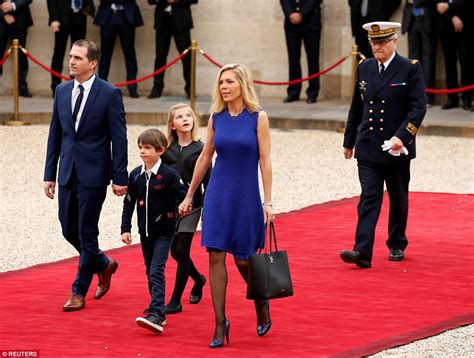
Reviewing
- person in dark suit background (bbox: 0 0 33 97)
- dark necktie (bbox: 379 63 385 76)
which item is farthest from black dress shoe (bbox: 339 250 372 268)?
person in dark suit background (bbox: 0 0 33 97)

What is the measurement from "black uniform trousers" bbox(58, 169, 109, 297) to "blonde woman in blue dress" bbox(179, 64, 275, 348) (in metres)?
0.99

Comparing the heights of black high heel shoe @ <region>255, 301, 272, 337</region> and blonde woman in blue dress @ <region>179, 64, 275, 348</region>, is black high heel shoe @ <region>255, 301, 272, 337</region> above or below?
below

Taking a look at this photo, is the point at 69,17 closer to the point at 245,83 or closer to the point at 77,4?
the point at 77,4

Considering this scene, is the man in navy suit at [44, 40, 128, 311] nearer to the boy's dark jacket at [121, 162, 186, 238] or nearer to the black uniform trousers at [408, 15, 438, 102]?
the boy's dark jacket at [121, 162, 186, 238]

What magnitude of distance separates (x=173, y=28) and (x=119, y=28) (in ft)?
2.61

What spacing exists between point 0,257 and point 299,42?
10758 millimetres

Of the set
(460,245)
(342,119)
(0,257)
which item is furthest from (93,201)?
(342,119)

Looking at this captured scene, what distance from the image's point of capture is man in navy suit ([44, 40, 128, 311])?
30.8 ft

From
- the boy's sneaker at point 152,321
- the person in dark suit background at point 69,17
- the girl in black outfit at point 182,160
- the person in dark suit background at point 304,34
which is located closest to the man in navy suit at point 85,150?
the girl in black outfit at point 182,160

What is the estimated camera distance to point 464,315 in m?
9.35

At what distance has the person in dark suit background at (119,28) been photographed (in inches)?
853

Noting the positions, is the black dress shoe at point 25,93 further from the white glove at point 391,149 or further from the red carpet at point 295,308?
the white glove at point 391,149

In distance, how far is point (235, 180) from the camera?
340 inches

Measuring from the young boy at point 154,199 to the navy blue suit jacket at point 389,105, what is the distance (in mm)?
2361
